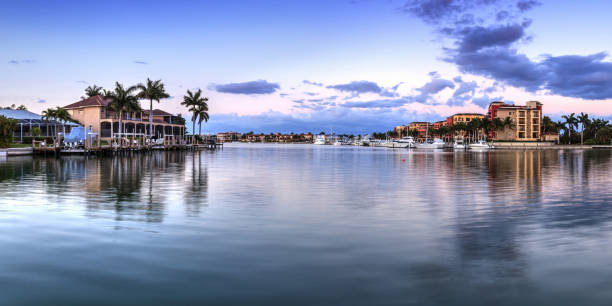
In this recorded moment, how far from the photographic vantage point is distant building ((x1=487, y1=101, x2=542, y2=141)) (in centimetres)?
18750

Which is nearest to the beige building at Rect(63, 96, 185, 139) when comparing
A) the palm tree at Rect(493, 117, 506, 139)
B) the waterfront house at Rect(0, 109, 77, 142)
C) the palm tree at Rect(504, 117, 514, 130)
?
the waterfront house at Rect(0, 109, 77, 142)

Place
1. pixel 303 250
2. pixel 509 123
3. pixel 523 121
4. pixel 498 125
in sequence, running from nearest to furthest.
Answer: pixel 303 250 < pixel 498 125 < pixel 509 123 < pixel 523 121

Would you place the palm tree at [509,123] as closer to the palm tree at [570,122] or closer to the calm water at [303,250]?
the palm tree at [570,122]

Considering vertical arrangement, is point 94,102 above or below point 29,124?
above

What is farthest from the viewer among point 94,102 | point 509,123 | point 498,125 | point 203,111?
point 509,123

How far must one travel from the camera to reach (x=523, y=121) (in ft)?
617

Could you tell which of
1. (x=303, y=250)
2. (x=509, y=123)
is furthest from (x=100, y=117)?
(x=509, y=123)

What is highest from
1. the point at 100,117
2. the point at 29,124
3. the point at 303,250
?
the point at 100,117

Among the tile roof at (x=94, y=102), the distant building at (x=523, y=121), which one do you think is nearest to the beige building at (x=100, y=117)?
the tile roof at (x=94, y=102)

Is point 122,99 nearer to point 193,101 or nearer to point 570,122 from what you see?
point 193,101

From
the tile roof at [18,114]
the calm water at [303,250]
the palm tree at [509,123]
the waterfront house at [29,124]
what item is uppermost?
the palm tree at [509,123]

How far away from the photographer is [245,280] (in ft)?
29.1

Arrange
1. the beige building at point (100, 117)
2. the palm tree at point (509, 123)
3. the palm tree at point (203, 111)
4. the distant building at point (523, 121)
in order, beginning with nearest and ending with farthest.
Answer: the beige building at point (100, 117)
the palm tree at point (203, 111)
the palm tree at point (509, 123)
the distant building at point (523, 121)

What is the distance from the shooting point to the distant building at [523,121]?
615 ft
